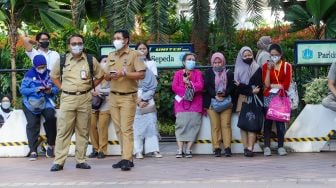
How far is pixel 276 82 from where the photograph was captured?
11.2m

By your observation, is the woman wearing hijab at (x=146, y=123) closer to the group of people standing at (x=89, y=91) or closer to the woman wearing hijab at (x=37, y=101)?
the group of people standing at (x=89, y=91)

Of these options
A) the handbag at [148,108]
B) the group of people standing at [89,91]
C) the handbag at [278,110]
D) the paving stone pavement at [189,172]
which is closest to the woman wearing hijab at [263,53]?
the handbag at [278,110]

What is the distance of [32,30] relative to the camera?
22984 mm

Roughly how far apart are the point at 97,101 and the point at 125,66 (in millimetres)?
1503

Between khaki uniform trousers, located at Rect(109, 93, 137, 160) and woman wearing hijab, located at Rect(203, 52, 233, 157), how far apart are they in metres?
1.61

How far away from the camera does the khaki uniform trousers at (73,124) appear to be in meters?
Result: 10.1

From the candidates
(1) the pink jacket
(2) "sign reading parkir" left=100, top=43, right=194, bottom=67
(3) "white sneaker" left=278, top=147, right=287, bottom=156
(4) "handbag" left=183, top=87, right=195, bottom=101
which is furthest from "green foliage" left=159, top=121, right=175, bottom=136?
(3) "white sneaker" left=278, top=147, right=287, bottom=156

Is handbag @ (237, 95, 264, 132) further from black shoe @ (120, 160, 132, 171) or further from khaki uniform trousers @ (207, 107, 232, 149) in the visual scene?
black shoe @ (120, 160, 132, 171)

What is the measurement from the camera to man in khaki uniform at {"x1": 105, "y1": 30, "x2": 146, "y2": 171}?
32.9 feet

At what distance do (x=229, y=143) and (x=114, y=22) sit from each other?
3.81 metres

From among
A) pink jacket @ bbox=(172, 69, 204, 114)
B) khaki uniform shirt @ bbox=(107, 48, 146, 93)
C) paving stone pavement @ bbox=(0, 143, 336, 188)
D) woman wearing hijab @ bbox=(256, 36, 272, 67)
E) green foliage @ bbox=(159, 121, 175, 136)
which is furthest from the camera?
green foliage @ bbox=(159, 121, 175, 136)

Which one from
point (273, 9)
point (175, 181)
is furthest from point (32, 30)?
point (175, 181)

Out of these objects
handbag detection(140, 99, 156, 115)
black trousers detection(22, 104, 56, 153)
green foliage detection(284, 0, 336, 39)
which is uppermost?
green foliage detection(284, 0, 336, 39)

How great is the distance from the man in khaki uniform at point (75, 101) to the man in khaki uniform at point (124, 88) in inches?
12.5
